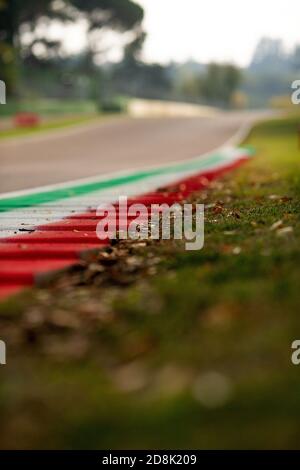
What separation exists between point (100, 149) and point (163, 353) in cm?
1937

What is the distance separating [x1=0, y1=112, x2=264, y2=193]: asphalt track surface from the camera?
48.2 feet

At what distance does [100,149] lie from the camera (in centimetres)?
2248

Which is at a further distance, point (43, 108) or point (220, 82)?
point (220, 82)

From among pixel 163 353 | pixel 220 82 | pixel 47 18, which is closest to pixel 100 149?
pixel 163 353

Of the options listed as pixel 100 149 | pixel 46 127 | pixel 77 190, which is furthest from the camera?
pixel 46 127

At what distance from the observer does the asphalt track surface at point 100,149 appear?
14687mm

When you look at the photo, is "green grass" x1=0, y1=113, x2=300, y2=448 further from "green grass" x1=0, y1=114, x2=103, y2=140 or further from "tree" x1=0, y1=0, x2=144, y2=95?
"tree" x1=0, y1=0, x2=144, y2=95

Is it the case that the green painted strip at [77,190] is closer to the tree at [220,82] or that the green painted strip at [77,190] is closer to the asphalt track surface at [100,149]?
the asphalt track surface at [100,149]

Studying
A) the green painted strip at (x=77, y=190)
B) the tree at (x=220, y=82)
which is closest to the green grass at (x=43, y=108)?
the green painted strip at (x=77, y=190)

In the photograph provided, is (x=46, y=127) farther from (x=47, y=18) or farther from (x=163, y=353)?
(x=163, y=353)

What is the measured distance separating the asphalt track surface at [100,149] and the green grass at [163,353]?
7085mm

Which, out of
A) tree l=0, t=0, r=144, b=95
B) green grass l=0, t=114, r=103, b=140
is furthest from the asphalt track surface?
tree l=0, t=0, r=144, b=95

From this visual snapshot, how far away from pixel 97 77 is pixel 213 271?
68965 millimetres
